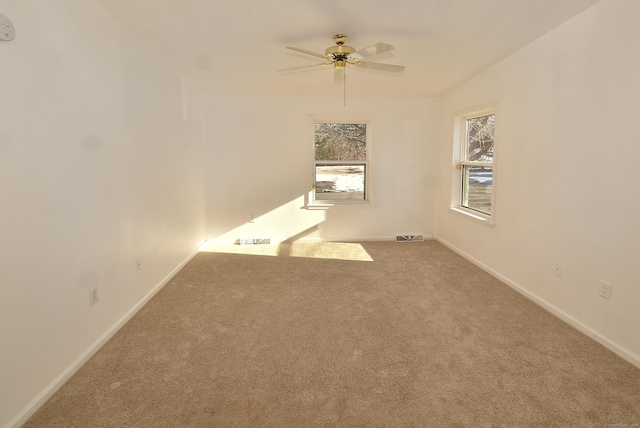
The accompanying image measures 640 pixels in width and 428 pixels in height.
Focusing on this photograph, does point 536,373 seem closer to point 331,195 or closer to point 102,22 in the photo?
point 102,22

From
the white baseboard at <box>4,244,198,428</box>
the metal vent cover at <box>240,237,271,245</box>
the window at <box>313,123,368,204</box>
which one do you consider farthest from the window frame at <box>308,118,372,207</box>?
the white baseboard at <box>4,244,198,428</box>

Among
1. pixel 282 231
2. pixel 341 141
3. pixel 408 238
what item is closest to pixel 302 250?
pixel 282 231

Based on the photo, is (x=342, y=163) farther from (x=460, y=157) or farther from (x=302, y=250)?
(x=460, y=157)

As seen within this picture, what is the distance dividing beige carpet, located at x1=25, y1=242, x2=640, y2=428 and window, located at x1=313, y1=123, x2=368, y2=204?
2.31 meters

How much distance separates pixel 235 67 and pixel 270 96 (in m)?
1.47

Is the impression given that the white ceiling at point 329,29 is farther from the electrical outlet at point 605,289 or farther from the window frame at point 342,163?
the electrical outlet at point 605,289

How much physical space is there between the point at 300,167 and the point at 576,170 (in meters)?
3.58

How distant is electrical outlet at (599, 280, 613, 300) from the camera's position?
2416mm

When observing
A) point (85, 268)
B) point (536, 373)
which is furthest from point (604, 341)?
point (85, 268)

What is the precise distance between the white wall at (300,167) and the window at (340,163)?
0.16 metres

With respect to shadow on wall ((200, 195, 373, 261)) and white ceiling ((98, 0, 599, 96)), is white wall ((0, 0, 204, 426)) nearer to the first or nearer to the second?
white ceiling ((98, 0, 599, 96))

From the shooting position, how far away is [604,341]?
7.96 ft

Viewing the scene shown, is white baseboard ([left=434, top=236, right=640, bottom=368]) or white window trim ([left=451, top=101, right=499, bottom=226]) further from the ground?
white window trim ([left=451, top=101, right=499, bottom=226])

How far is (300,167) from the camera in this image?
5.46 meters
